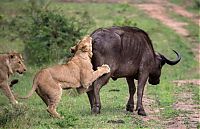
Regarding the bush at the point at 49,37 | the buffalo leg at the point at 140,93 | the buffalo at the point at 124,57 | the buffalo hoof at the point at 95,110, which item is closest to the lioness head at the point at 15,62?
the buffalo at the point at 124,57

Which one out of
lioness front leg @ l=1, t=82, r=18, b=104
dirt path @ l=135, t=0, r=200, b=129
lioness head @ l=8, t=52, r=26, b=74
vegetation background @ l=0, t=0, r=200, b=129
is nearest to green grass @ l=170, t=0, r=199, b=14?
vegetation background @ l=0, t=0, r=200, b=129

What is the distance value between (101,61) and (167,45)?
12.7 metres

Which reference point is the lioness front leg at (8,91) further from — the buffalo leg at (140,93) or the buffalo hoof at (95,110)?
Result: the buffalo leg at (140,93)

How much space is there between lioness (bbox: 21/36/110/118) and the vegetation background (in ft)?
1.29

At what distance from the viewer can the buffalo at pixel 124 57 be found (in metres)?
12.5

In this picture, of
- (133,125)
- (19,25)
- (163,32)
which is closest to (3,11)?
(19,25)

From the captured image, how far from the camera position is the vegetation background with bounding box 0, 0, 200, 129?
11703mm

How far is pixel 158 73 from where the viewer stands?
45.3 ft

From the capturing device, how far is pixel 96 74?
12.1 meters

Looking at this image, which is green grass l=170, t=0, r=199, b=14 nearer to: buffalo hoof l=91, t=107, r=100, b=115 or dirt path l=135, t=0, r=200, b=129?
dirt path l=135, t=0, r=200, b=129

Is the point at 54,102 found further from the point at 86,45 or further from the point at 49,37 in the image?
the point at 49,37

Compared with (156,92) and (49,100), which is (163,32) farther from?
(49,100)

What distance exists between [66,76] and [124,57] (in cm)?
159

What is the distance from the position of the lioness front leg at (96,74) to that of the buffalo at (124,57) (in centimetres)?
20
